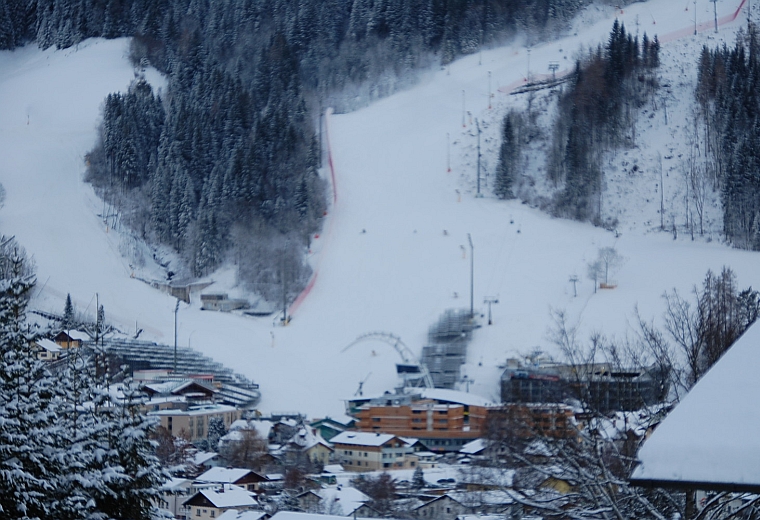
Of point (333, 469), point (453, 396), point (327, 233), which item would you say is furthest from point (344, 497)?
point (327, 233)

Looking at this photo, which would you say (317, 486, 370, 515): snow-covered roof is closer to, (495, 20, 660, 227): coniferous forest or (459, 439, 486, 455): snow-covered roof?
(459, 439, 486, 455): snow-covered roof

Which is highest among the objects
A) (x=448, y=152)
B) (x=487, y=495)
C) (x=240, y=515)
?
(x=448, y=152)

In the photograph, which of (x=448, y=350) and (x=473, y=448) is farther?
(x=448, y=350)

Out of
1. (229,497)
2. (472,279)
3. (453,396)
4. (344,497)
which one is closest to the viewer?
(344,497)

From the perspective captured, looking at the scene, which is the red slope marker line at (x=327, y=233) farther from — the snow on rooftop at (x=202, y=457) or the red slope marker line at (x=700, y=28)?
the red slope marker line at (x=700, y=28)

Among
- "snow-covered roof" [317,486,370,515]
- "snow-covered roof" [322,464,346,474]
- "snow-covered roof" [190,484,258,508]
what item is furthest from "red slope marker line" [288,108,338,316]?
"snow-covered roof" [317,486,370,515]

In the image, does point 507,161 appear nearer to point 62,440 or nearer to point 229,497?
point 229,497

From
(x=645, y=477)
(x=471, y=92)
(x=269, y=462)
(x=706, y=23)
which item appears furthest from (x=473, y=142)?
A: (x=645, y=477)
